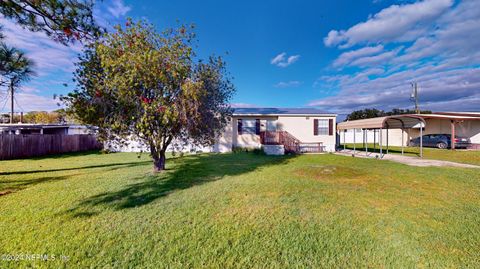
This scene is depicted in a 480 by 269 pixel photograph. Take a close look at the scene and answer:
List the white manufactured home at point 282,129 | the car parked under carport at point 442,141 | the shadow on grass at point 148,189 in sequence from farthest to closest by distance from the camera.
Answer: the car parked under carport at point 442,141 → the white manufactured home at point 282,129 → the shadow on grass at point 148,189

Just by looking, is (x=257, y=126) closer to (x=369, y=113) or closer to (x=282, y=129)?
(x=282, y=129)

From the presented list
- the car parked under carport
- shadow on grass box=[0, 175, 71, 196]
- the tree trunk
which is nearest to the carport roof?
the car parked under carport

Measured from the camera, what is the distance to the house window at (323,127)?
16.7m

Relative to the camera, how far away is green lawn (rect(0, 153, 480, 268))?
2.77 metres

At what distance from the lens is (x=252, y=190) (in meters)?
5.76

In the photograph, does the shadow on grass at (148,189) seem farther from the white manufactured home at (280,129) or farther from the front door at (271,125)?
the front door at (271,125)

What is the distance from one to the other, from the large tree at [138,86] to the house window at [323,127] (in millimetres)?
12345

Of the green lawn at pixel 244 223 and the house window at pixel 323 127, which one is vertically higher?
the house window at pixel 323 127

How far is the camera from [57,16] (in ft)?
16.7

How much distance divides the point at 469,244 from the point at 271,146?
37.9 ft

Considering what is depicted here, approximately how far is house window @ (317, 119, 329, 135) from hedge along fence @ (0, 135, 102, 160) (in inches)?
783

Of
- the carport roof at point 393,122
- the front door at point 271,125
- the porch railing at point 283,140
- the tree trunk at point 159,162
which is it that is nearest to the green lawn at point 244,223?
the tree trunk at point 159,162

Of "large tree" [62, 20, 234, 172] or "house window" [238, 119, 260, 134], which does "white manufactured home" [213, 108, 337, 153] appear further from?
"large tree" [62, 20, 234, 172]

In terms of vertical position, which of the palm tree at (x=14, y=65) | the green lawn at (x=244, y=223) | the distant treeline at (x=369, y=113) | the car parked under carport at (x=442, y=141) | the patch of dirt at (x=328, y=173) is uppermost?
the distant treeline at (x=369, y=113)
